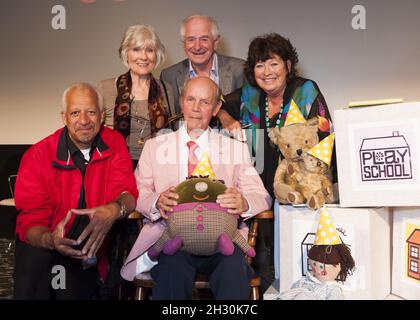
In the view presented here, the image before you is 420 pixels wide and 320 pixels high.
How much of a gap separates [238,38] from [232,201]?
1616 mm

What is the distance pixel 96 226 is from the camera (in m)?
2.47

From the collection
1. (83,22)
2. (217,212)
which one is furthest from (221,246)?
(83,22)

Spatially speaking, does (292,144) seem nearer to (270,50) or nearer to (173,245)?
(270,50)

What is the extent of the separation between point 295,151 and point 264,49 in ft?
2.34

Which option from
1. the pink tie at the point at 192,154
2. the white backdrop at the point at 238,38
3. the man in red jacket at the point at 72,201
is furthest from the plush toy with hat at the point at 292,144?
the white backdrop at the point at 238,38

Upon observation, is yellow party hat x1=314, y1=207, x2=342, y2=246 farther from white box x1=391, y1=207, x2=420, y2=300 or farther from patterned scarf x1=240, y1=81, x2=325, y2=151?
patterned scarf x1=240, y1=81, x2=325, y2=151

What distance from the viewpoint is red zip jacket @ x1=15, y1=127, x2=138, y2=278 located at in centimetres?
257

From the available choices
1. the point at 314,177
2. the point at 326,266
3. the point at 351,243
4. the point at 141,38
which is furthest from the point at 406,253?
the point at 141,38

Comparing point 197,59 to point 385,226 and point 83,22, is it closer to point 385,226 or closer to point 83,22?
point 83,22

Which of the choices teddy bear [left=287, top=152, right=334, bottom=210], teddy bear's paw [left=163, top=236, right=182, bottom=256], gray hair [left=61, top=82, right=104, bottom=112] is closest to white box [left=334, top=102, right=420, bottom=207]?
teddy bear [left=287, top=152, right=334, bottom=210]

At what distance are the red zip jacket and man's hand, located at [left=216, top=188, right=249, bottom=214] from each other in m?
0.49

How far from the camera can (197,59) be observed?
3.21m
